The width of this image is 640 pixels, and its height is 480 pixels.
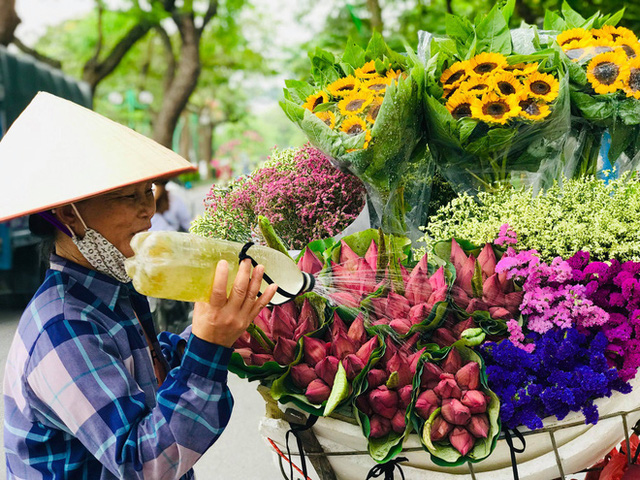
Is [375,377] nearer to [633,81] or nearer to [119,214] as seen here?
[119,214]

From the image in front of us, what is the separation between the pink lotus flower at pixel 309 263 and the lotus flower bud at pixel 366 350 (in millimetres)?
258

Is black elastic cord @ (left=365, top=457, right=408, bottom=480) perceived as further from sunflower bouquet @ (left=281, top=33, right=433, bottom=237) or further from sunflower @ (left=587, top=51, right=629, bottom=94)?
sunflower @ (left=587, top=51, right=629, bottom=94)

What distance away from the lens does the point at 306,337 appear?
1287mm

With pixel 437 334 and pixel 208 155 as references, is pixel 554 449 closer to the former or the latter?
pixel 437 334

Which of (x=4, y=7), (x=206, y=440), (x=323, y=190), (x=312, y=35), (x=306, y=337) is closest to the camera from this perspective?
(x=206, y=440)

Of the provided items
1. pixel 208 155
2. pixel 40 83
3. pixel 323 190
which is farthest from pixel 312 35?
pixel 208 155

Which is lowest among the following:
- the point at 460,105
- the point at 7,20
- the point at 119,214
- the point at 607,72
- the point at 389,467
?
the point at 7,20

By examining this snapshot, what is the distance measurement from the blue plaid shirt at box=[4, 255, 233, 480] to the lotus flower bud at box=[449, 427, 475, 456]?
431 millimetres

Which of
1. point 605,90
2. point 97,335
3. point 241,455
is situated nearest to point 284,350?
point 97,335

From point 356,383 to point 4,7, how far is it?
821 cm

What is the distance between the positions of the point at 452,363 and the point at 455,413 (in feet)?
0.34

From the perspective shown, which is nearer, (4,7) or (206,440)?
(206,440)

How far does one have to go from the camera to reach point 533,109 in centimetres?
156

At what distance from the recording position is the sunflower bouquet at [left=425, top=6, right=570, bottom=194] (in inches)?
61.6
